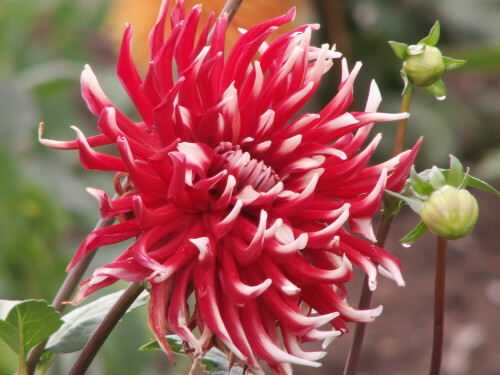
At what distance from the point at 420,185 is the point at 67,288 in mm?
305

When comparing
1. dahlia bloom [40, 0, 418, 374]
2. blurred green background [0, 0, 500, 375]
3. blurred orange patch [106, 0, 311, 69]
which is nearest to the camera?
dahlia bloom [40, 0, 418, 374]

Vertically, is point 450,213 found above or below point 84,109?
above

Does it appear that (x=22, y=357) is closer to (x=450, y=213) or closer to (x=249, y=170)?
(x=249, y=170)

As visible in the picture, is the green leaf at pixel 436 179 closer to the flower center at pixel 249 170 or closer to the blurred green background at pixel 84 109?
the flower center at pixel 249 170

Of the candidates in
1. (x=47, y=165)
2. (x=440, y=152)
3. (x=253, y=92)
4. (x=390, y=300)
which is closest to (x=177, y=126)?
(x=253, y=92)

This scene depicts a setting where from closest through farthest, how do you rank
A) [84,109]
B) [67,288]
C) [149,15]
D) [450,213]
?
[450,213] < [67,288] < [149,15] < [84,109]

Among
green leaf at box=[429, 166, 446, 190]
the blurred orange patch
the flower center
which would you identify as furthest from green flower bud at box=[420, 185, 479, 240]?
the blurred orange patch

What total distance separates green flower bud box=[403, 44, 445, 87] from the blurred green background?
91 cm

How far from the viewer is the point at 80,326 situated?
2.27 ft

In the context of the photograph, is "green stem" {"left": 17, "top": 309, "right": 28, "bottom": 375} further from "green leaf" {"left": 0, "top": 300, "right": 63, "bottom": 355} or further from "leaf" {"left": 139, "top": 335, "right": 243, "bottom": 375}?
"leaf" {"left": 139, "top": 335, "right": 243, "bottom": 375}

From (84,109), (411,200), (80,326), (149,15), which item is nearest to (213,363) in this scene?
(80,326)

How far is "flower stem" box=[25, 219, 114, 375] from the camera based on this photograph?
621mm

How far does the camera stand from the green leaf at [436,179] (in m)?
0.56

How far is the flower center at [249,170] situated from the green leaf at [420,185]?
0.10 meters
